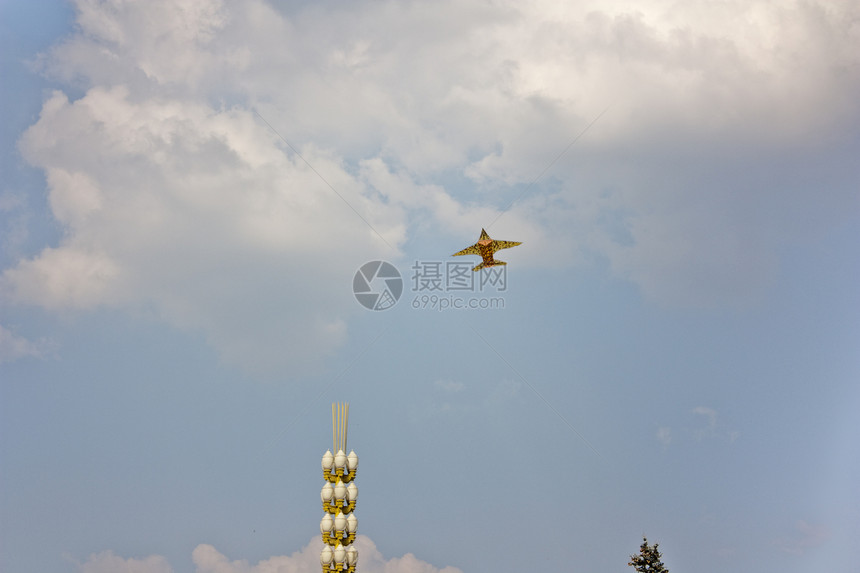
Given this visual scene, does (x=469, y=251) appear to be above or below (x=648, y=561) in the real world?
above

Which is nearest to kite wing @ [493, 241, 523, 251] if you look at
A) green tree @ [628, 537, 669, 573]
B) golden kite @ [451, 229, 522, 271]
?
golden kite @ [451, 229, 522, 271]

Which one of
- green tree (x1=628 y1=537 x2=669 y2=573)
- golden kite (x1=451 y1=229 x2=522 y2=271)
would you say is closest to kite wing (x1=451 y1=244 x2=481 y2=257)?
golden kite (x1=451 y1=229 x2=522 y2=271)

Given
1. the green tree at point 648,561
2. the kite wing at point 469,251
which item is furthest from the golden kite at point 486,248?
the green tree at point 648,561

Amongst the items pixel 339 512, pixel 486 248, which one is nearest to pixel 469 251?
pixel 486 248

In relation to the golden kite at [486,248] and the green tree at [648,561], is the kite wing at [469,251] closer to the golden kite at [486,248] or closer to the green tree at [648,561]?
the golden kite at [486,248]

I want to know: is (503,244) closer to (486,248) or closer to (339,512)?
(486,248)

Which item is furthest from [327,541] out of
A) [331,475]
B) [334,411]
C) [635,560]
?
[635,560]

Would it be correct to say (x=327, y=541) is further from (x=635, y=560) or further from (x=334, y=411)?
(x=635, y=560)

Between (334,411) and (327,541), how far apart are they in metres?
6.58

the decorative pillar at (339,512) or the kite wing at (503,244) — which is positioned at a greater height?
the kite wing at (503,244)

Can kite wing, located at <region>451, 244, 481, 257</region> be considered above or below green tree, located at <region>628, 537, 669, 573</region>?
above

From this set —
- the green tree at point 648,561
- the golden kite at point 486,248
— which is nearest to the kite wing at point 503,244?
the golden kite at point 486,248

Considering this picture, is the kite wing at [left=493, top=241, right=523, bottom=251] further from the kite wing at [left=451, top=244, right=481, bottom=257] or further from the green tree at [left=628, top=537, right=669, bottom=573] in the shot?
the green tree at [left=628, top=537, right=669, bottom=573]

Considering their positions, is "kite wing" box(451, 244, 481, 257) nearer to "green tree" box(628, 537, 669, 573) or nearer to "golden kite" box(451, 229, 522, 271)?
"golden kite" box(451, 229, 522, 271)
